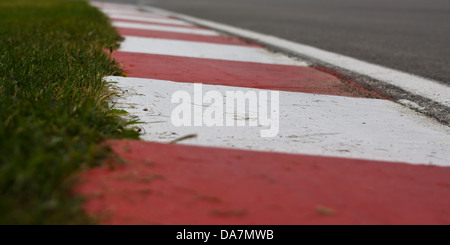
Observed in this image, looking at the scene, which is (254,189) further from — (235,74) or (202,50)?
(202,50)

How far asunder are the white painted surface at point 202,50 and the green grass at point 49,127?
1263 mm

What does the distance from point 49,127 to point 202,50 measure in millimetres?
3373

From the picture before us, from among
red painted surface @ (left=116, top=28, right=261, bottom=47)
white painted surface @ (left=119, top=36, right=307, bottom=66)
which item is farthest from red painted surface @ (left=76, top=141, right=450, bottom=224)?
red painted surface @ (left=116, top=28, right=261, bottom=47)

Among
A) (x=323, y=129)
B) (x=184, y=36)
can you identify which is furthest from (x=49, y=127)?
(x=184, y=36)

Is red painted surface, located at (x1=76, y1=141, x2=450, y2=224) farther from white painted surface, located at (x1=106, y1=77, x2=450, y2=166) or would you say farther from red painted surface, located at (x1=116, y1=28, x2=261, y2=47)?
red painted surface, located at (x1=116, y1=28, x2=261, y2=47)

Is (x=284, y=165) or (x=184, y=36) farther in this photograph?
(x=184, y=36)

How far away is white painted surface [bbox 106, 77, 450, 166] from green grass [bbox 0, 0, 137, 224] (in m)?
0.21

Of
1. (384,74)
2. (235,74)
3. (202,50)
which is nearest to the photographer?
(235,74)

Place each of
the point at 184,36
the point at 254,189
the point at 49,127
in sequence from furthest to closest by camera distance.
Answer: the point at 184,36 → the point at 49,127 → the point at 254,189

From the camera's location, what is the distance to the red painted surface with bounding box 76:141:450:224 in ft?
4.99

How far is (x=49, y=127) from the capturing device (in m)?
1.89

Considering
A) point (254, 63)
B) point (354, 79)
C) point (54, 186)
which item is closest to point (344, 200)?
point (54, 186)
